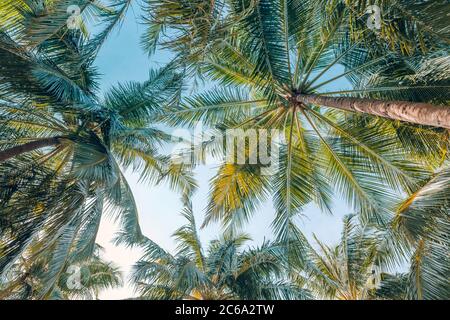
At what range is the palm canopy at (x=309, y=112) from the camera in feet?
19.3

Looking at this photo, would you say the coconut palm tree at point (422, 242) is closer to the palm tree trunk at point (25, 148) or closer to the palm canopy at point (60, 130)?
the palm canopy at point (60, 130)

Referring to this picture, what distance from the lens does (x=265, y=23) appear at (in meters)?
5.79

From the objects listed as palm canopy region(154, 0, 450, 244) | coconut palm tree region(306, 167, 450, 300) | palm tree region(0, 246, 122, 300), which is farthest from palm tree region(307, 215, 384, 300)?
palm tree region(0, 246, 122, 300)

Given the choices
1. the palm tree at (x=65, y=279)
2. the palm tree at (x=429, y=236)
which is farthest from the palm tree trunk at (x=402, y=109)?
the palm tree at (x=65, y=279)

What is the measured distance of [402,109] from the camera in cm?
413

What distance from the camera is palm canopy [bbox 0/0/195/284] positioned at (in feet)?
17.3

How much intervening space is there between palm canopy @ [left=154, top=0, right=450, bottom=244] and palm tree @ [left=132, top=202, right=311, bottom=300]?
1.38 metres

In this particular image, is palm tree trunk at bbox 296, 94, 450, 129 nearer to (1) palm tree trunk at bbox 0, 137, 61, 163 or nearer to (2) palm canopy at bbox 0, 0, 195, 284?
(2) palm canopy at bbox 0, 0, 195, 284

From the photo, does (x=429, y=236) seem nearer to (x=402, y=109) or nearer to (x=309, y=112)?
(x=402, y=109)

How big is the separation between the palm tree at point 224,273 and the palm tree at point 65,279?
1404 mm

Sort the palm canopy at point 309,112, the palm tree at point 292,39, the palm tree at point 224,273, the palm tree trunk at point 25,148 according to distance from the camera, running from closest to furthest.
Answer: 1. the palm tree at point 292,39
2. the palm tree trunk at point 25,148
3. the palm canopy at point 309,112
4. the palm tree at point 224,273

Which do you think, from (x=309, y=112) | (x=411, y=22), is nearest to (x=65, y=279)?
(x=309, y=112)
